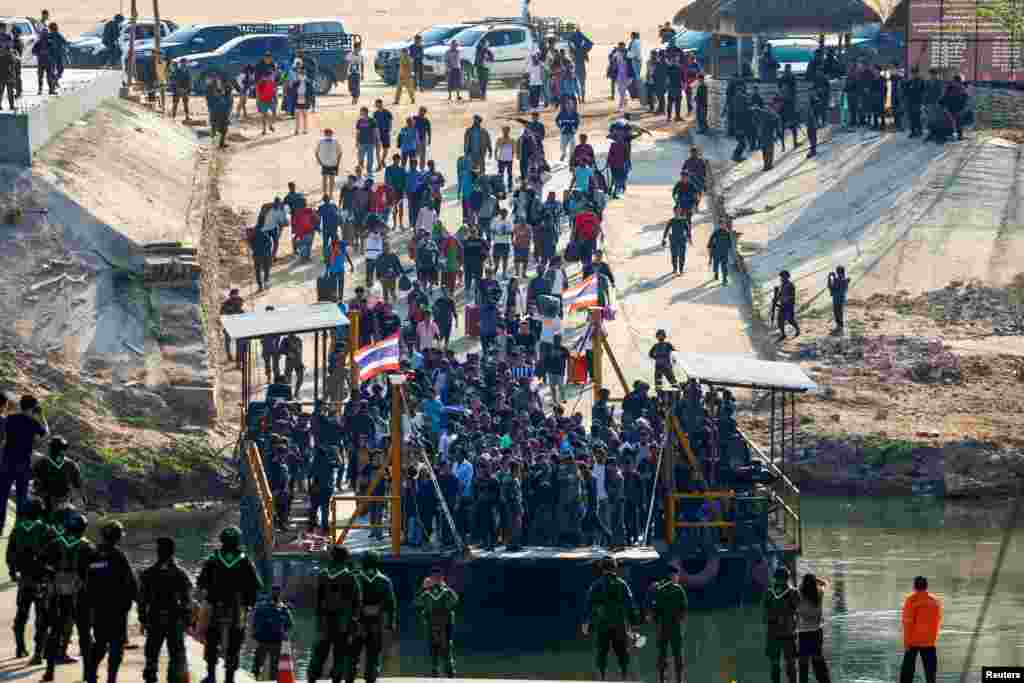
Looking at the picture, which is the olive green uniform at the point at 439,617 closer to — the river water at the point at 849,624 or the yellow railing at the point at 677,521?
the river water at the point at 849,624

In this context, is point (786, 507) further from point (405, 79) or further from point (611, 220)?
point (405, 79)

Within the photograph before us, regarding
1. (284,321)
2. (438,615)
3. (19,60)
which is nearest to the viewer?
(438,615)

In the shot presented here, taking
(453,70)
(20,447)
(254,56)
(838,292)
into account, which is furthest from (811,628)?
(254,56)

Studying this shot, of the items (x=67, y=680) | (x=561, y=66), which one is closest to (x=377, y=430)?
(x=67, y=680)

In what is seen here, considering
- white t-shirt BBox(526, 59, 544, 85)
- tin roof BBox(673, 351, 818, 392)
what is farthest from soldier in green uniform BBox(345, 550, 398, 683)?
white t-shirt BBox(526, 59, 544, 85)

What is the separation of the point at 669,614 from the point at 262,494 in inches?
303

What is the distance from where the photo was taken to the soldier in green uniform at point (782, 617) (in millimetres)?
21625

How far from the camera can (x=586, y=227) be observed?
40.9 m

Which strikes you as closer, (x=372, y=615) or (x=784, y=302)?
(x=372, y=615)

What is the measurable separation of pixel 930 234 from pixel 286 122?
1731 centimetres

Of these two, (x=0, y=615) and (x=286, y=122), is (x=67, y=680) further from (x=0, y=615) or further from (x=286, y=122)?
(x=286, y=122)

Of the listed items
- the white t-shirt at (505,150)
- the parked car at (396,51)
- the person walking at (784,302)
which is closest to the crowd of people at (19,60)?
the white t-shirt at (505,150)

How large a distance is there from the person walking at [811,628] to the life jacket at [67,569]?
6.42m

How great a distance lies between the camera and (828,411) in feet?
122
